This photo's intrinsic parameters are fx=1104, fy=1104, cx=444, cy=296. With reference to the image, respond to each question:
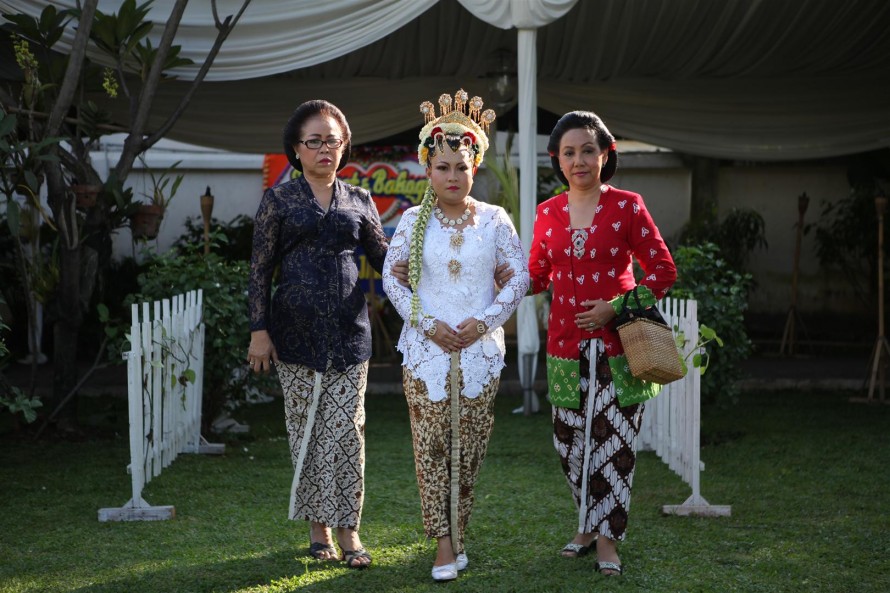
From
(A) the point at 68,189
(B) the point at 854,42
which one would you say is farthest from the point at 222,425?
(B) the point at 854,42

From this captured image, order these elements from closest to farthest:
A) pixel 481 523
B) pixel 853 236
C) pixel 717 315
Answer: pixel 481 523, pixel 717 315, pixel 853 236

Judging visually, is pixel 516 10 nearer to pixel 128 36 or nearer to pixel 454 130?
pixel 128 36

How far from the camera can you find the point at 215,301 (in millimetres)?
6711

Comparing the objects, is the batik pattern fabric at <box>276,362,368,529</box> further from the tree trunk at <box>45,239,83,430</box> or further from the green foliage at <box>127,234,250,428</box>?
the tree trunk at <box>45,239,83,430</box>

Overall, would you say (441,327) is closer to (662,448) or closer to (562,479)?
(562,479)

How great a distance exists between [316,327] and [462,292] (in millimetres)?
612

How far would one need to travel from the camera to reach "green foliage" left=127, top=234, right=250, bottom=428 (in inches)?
262

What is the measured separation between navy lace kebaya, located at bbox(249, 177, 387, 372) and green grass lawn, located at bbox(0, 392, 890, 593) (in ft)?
2.83

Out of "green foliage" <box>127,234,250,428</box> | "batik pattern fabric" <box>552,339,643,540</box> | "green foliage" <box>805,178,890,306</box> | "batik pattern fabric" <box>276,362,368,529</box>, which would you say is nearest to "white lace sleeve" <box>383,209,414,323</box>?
"batik pattern fabric" <box>276,362,368,529</box>

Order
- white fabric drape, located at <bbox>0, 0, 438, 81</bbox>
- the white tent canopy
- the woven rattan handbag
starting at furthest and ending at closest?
the white tent canopy
white fabric drape, located at <bbox>0, 0, 438, 81</bbox>
the woven rattan handbag

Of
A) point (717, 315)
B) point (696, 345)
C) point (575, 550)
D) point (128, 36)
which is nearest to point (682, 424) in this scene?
point (696, 345)

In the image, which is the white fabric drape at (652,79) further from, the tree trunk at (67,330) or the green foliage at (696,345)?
the green foliage at (696,345)

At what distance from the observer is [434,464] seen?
4129 millimetres

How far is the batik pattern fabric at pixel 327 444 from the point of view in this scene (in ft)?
14.3
